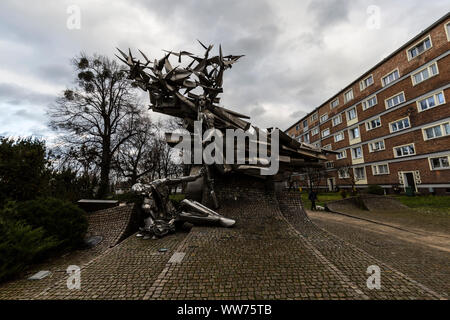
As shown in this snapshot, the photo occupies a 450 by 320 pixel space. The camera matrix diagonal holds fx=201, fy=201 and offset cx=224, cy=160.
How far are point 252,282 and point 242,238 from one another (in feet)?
6.28

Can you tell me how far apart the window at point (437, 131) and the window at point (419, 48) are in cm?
802

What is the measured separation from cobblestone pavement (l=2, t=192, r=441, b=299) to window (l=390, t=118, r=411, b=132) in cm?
2462

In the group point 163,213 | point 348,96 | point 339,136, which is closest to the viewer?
point 163,213

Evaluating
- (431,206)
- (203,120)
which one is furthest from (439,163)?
(203,120)

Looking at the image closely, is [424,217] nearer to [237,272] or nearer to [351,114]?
[237,272]

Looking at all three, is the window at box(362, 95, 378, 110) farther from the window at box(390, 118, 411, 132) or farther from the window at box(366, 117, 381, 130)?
the window at box(390, 118, 411, 132)

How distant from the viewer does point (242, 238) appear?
514cm

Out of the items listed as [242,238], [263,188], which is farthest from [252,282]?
[263,188]

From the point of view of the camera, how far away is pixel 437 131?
19531mm

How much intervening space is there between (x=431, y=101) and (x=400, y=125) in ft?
11.9

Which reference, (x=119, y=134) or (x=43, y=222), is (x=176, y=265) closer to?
(x=43, y=222)

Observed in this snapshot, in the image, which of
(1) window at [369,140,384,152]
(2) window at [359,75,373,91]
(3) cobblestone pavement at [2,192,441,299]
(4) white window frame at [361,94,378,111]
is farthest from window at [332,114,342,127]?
(3) cobblestone pavement at [2,192,441,299]

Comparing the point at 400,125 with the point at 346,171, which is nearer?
the point at 400,125

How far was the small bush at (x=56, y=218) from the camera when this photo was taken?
17.9 feet
